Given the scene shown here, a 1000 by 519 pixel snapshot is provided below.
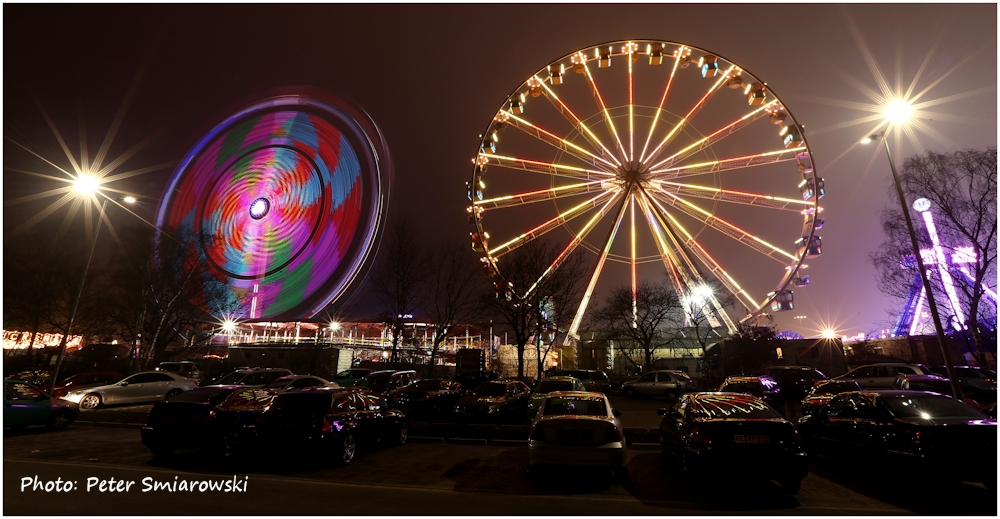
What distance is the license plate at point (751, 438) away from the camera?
6.79 m

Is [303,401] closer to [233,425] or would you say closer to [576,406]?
[233,425]

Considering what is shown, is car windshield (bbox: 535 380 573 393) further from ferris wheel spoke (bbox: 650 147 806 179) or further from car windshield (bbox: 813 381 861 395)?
ferris wheel spoke (bbox: 650 147 806 179)

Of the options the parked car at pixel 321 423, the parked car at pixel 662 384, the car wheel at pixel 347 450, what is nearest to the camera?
the parked car at pixel 321 423

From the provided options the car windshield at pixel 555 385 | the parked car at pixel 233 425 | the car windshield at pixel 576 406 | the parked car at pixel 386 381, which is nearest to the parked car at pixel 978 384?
the car windshield at pixel 555 385

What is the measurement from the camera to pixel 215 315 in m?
38.9

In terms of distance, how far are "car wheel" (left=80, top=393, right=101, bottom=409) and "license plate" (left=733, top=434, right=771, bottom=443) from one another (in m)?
21.3

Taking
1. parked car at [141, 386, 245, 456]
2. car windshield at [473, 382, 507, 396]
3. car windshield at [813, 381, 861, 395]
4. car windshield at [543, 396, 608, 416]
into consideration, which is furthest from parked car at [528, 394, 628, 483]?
car windshield at [813, 381, 861, 395]

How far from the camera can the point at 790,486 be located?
23.7 feet

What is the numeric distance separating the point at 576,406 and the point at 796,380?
1697cm

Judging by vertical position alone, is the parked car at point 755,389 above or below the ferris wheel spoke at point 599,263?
below

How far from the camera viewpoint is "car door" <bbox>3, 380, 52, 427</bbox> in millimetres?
13000

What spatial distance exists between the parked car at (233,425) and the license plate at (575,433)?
5873 mm

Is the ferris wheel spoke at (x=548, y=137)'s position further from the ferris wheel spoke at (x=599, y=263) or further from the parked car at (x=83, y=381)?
the parked car at (x=83, y=381)

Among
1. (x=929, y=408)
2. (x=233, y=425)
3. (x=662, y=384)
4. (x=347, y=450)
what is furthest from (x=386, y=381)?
(x=929, y=408)
